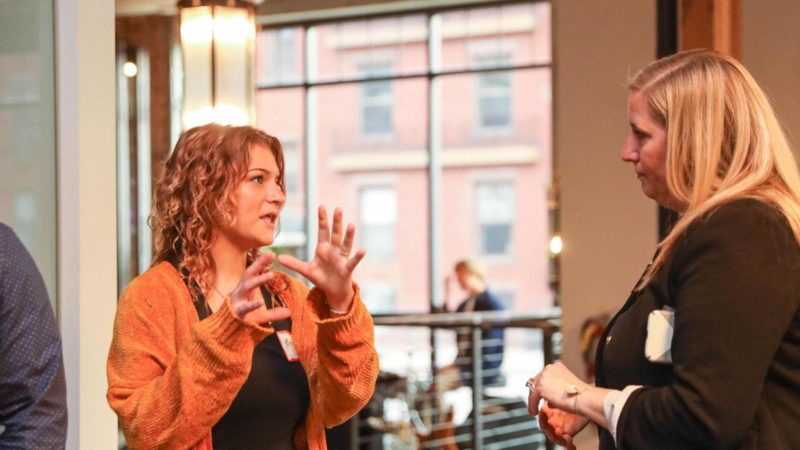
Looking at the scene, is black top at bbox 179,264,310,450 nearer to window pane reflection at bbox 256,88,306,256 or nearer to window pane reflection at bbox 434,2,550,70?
window pane reflection at bbox 434,2,550,70

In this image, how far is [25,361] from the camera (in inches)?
64.2

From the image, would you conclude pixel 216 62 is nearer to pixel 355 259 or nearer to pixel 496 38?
pixel 355 259

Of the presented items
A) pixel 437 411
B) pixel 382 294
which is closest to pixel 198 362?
pixel 437 411

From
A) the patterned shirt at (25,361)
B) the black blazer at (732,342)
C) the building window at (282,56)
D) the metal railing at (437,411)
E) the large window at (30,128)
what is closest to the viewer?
the black blazer at (732,342)

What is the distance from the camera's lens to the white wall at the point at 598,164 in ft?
12.7

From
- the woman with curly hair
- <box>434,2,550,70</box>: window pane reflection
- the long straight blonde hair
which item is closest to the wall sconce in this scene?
the woman with curly hair

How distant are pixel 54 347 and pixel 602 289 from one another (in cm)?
263

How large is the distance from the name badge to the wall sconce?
1816mm

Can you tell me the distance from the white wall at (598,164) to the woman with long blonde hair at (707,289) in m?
2.23

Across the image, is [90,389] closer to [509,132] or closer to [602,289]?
[602,289]

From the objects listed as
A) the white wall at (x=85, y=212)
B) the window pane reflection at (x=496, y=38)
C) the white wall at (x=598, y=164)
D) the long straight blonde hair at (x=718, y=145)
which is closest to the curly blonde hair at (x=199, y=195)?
the white wall at (x=85, y=212)

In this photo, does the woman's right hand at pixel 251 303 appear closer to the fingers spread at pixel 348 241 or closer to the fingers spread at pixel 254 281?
the fingers spread at pixel 254 281

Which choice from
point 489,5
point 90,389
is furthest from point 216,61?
point 489,5

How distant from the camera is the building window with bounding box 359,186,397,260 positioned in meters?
22.0
